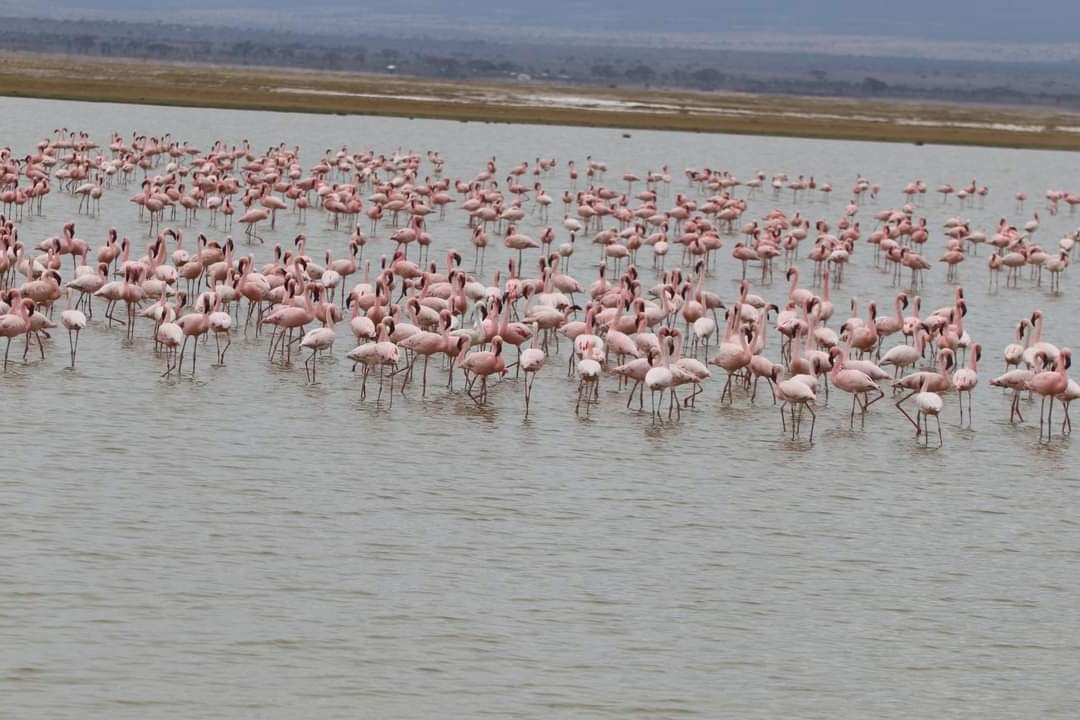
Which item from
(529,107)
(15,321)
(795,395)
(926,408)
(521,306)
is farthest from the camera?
(529,107)

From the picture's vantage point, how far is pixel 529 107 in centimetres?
7975

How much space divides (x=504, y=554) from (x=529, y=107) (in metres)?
67.6

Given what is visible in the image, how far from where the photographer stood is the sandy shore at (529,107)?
71062 millimetres

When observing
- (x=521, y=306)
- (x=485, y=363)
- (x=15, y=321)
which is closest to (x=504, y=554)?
(x=485, y=363)

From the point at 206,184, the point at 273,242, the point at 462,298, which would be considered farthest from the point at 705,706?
the point at 206,184

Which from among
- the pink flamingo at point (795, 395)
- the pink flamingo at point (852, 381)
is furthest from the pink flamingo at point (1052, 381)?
the pink flamingo at point (795, 395)

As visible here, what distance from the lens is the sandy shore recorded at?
71.1 metres

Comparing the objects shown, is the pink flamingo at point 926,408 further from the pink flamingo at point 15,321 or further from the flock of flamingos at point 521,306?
the pink flamingo at point 15,321

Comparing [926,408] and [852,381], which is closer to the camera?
[926,408]

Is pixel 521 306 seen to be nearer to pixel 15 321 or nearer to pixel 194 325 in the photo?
pixel 194 325

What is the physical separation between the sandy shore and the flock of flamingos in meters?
36.6

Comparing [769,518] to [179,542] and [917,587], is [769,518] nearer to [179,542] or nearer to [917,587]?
[917,587]

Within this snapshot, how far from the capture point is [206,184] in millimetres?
33562

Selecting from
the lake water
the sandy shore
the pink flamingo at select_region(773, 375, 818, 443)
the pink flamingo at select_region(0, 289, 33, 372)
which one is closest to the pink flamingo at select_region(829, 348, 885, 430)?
the lake water
